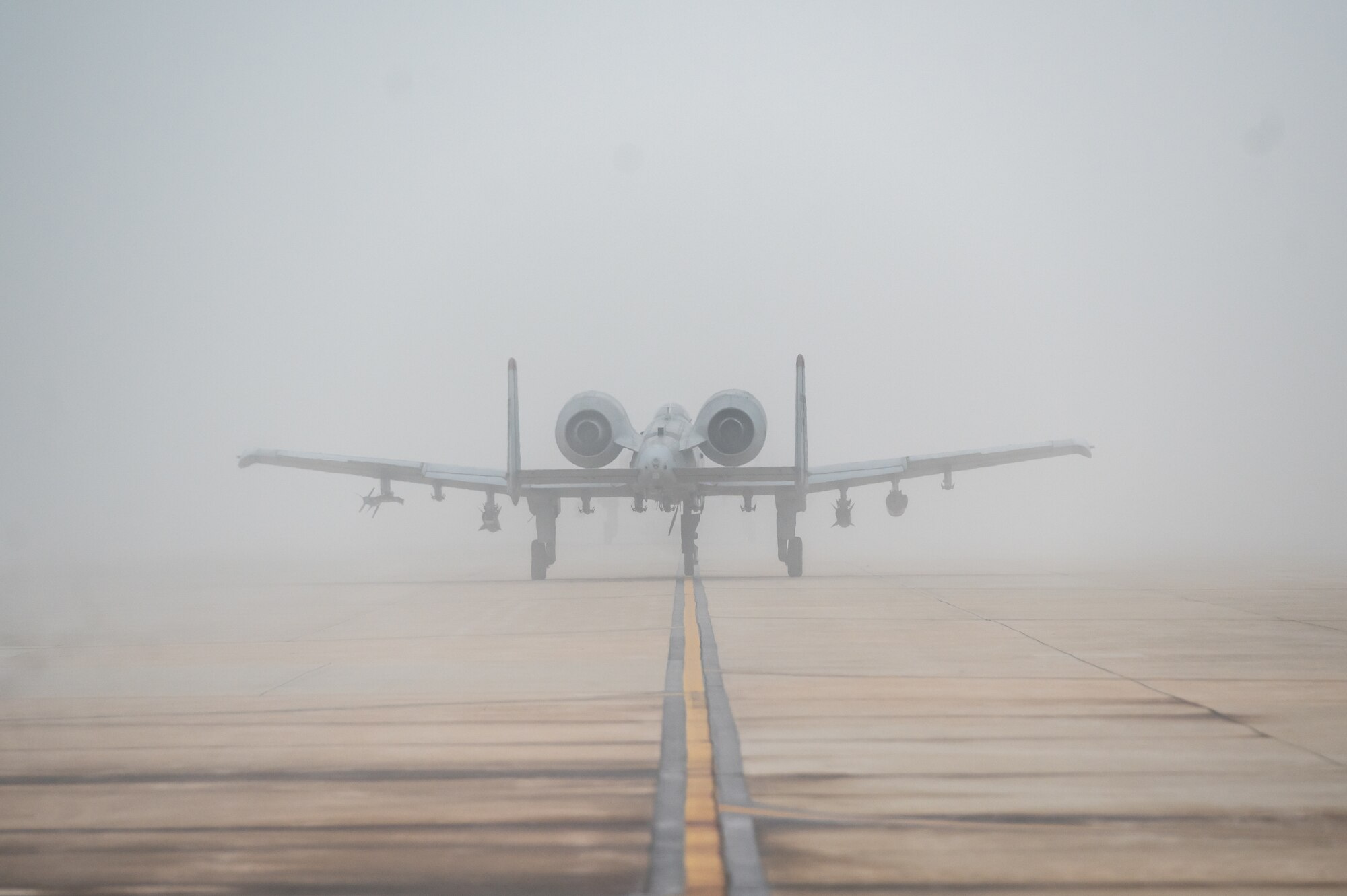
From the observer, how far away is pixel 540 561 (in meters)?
25.1

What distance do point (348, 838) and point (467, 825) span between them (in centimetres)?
50

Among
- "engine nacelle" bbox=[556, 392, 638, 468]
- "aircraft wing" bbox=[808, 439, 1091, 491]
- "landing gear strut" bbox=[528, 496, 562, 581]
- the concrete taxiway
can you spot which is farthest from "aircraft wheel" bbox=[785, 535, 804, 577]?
the concrete taxiway

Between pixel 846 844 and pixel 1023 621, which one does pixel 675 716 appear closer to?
pixel 846 844

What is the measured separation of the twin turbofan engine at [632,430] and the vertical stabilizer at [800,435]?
1628 millimetres

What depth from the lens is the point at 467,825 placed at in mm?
5309

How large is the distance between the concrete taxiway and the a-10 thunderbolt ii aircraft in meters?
8.40

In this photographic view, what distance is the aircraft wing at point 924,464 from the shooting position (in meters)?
26.0

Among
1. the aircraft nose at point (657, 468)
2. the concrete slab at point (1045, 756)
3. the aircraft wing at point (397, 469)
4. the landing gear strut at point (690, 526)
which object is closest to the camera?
the concrete slab at point (1045, 756)

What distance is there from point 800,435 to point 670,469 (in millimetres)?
2639

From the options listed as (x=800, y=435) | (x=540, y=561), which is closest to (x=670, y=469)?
(x=800, y=435)

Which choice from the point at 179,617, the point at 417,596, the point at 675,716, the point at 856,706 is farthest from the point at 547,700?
the point at 417,596

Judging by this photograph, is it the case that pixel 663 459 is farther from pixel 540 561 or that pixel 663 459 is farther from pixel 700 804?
pixel 700 804

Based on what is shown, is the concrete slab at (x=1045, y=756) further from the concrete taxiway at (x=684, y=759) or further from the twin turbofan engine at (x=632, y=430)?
the twin turbofan engine at (x=632, y=430)

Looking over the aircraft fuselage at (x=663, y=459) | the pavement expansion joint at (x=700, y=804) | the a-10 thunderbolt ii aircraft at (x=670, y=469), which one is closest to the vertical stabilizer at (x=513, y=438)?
the a-10 thunderbolt ii aircraft at (x=670, y=469)
